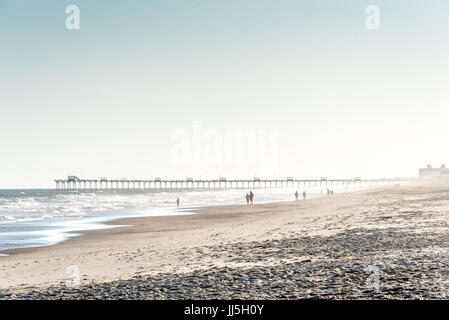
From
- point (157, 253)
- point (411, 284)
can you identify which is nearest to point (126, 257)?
point (157, 253)

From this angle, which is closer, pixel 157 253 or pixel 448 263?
pixel 448 263

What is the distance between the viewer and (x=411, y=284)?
6895mm

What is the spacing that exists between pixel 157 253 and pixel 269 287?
6.48 m

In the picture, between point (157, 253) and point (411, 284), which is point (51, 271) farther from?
point (411, 284)

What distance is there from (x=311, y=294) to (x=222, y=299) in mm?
1449

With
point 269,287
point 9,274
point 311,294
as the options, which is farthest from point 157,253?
point 311,294

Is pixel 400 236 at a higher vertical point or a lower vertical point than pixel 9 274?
higher

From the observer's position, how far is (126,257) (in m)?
12.7

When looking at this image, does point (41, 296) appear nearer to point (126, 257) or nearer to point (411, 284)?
point (126, 257)
